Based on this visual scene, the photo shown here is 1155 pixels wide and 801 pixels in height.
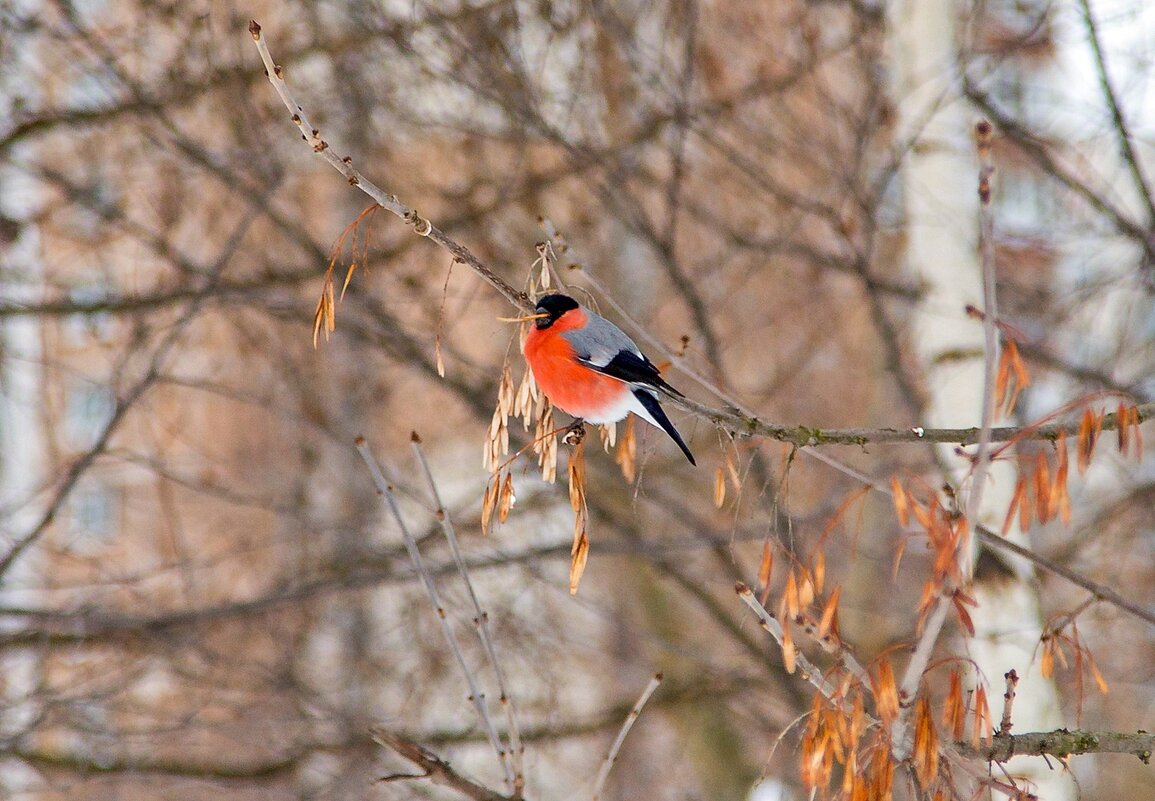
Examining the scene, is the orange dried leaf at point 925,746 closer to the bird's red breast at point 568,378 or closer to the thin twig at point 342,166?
the thin twig at point 342,166

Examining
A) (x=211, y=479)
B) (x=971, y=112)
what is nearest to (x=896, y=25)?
(x=971, y=112)

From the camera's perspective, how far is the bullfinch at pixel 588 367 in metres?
2.08

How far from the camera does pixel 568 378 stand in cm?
215

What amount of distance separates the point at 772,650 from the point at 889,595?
1473 millimetres

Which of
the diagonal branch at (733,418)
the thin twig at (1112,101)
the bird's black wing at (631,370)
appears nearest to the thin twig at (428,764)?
the diagonal branch at (733,418)

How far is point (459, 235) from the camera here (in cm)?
469

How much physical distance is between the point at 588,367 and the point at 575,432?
0.13m

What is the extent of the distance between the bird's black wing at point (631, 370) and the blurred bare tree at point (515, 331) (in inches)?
4.6

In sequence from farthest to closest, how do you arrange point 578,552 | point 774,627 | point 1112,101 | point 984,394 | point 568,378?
point 1112,101 → point 568,378 → point 578,552 → point 774,627 → point 984,394

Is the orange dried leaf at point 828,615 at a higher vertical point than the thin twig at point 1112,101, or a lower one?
lower

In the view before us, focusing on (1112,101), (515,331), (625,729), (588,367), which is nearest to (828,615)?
(625,729)

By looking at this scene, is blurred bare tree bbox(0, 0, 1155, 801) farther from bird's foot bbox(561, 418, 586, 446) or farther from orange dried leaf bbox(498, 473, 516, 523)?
orange dried leaf bbox(498, 473, 516, 523)

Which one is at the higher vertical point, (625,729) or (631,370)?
(631,370)

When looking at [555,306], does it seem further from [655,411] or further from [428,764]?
[428,764]
